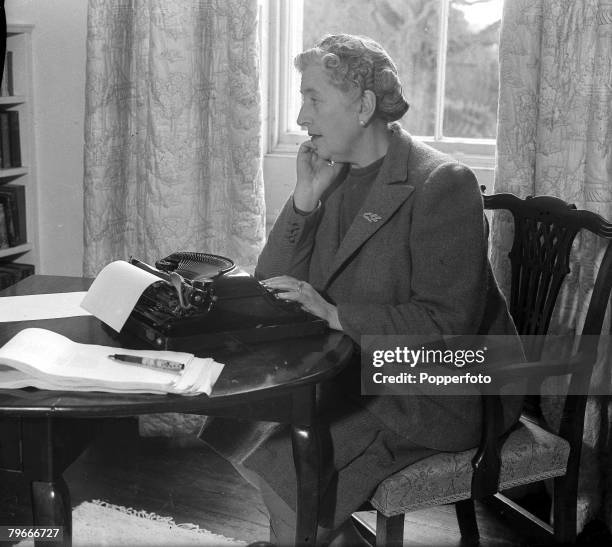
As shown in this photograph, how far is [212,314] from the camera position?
175cm

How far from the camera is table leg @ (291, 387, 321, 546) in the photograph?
1.70 meters

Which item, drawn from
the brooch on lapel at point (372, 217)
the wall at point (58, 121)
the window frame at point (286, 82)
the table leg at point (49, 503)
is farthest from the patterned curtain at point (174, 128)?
the table leg at point (49, 503)

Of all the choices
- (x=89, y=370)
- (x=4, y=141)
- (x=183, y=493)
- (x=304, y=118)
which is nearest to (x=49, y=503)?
(x=89, y=370)

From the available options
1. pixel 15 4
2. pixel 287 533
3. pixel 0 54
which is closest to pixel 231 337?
pixel 287 533

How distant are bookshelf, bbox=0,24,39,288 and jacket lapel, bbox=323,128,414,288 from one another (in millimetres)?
1834

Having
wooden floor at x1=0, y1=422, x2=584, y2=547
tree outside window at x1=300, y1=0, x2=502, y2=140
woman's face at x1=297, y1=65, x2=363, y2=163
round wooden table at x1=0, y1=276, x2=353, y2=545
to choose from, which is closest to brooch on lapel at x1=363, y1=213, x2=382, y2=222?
woman's face at x1=297, y1=65, x2=363, y2=163

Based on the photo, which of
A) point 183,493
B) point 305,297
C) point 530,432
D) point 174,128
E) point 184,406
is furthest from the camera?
point 174,128

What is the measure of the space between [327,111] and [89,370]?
885mm

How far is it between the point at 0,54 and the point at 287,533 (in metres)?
2.11

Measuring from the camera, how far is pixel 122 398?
147cm

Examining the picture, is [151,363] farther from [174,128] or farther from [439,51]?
[439,51]

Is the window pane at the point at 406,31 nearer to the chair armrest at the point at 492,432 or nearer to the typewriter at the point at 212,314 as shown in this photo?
the chair armrest at the point at 492,432

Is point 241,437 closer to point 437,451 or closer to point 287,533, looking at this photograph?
point 287,533

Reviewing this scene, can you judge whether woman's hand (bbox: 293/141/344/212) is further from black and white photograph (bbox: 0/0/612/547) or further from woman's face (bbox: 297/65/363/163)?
woman's face (bbox: 297/65/363/163)
